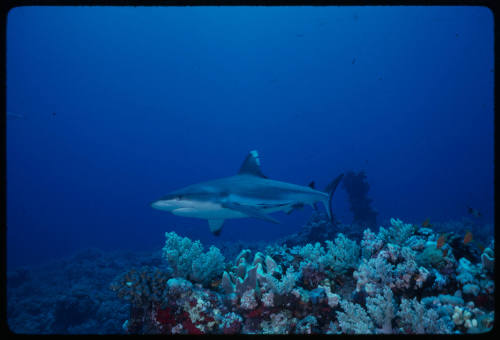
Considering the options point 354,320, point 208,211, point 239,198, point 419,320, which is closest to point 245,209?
point 239,198

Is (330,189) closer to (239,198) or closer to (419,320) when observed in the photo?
(239,198)

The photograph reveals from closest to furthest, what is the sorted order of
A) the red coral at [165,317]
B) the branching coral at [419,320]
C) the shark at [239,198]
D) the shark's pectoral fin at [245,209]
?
the branching coral at [419,320]
the red coral at [165,317]
the shark's pectoral fin at [245,209]
the shark at [239,198]

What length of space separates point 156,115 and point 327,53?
8517 cm

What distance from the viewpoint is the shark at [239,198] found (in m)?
5.12

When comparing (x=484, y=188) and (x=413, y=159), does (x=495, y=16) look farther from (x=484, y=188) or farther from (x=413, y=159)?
(x=413, y=159)

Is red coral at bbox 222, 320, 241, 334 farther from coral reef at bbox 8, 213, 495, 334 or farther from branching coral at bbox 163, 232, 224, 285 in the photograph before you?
branching coral at bbox 163, 232, 224, 285

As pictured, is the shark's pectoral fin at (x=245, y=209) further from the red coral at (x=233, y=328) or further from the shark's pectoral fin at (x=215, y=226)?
the red coral at (x=233, y=328)

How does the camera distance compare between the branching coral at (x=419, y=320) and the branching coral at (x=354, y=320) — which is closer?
the branching coral at (x=419, y=320)

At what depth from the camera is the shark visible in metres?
5.12

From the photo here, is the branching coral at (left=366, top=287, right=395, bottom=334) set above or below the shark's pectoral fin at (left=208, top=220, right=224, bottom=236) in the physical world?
below

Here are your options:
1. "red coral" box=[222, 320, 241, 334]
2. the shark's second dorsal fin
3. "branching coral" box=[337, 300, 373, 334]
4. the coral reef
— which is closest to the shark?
the shark's second dorsal fin

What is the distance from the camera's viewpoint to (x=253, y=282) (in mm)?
3658

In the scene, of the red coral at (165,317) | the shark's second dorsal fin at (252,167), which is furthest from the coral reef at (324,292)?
the shark's second dorsal fin at (252,167)
